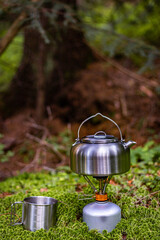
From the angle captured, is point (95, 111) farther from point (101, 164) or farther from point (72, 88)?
point (101, 164)

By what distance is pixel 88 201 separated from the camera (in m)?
2.75

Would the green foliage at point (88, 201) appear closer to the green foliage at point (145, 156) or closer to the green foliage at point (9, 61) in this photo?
the green foliage at point (145, 156)

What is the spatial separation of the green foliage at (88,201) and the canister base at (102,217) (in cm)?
5

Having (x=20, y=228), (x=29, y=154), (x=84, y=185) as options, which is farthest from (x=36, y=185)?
(x=29, y=154)

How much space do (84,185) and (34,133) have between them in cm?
278

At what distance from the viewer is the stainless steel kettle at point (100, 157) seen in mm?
2121

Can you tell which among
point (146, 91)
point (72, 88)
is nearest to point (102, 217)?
point (72, 88)

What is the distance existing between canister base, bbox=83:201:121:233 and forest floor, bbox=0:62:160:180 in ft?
10.9

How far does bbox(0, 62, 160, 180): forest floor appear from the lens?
582 centimetres

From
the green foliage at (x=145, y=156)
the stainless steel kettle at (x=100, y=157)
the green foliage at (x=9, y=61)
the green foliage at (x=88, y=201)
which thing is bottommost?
the green foliage at (x=88, y=201)

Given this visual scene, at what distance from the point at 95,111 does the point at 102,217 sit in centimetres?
446

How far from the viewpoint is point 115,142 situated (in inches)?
90.2

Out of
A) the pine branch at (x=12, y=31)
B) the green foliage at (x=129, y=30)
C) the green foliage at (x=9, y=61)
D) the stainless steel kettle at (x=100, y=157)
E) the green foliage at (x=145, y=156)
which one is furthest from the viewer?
the green foliage at (x=9, y=61)

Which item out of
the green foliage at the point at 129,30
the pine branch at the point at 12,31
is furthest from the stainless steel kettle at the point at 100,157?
the green foliage at the point at 129,30
